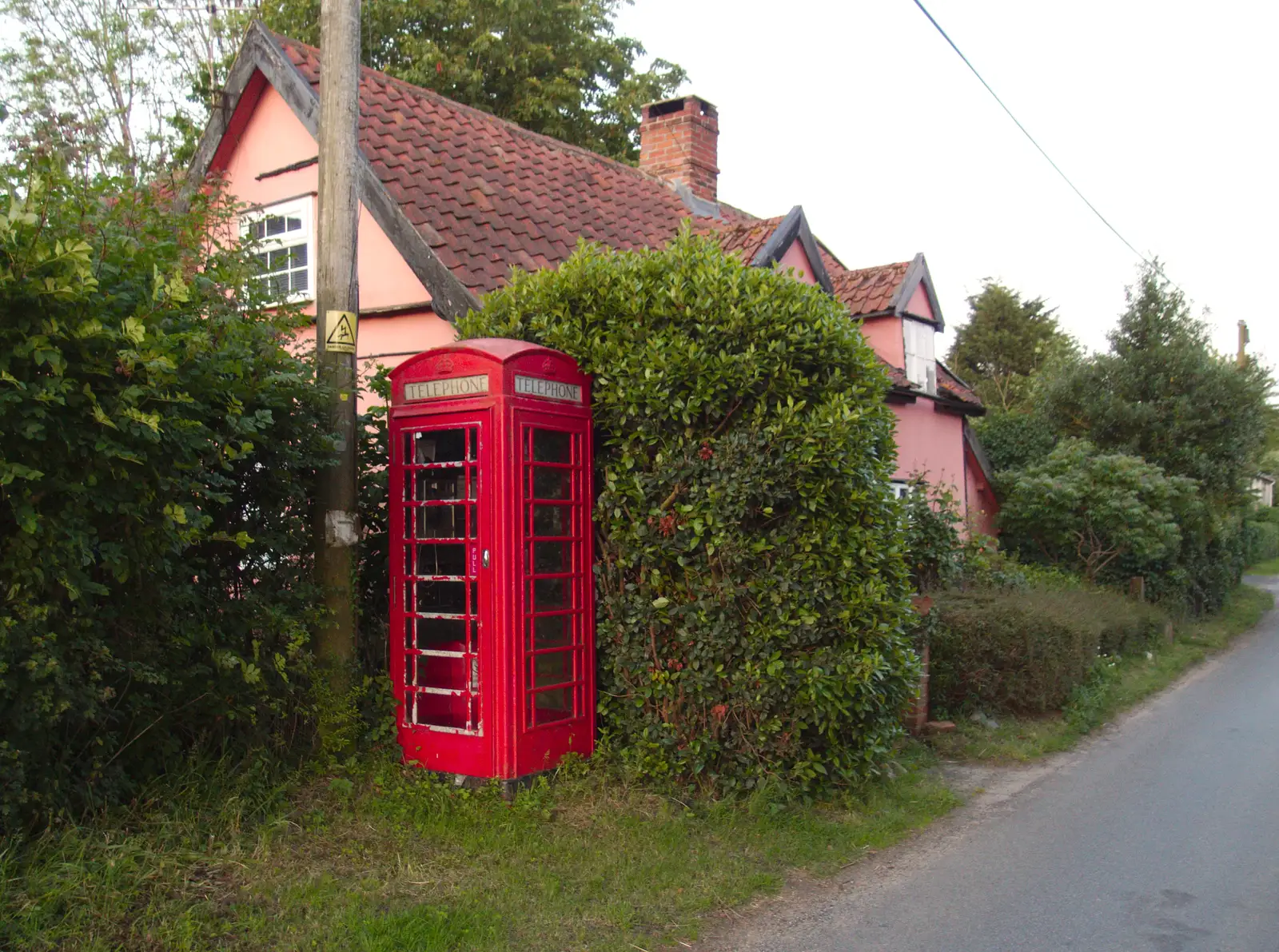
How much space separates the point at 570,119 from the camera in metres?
25.3

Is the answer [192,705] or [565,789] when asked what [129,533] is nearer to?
[192,705]

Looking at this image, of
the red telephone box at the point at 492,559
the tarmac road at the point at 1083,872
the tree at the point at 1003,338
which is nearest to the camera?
the tarmac road at the point at 1083,872

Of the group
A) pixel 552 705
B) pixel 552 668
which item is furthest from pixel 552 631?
pixel 552 705

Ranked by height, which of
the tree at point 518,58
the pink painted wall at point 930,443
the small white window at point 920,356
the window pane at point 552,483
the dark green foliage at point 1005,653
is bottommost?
the dark green foliage at point 1005,653

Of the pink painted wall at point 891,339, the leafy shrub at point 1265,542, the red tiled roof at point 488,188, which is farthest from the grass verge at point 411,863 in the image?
the leafy shrub at point 1265,542

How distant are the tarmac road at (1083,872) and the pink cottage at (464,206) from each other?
3472mm

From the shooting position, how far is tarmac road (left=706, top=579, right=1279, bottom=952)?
17.2ft

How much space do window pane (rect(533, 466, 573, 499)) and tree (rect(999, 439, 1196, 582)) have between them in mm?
13151

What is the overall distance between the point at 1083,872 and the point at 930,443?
42.0 feet

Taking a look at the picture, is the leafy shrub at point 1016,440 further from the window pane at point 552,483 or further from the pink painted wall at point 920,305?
the window pane at point 552,483

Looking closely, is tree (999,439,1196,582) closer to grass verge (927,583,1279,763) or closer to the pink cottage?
the pink cottage

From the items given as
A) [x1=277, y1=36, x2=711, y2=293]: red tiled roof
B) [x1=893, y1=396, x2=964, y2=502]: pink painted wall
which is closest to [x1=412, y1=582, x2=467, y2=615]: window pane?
[x1=277, y1=36, x2=711, y2=293]: red tiled roof

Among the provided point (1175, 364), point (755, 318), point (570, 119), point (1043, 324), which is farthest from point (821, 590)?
point (1043, 324)

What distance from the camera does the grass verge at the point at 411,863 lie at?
4.60 meters
